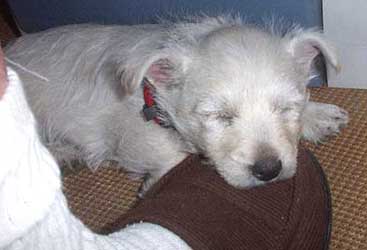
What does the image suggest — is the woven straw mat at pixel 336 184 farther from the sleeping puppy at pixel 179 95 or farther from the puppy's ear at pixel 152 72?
the puppy's ear at pixel 152 72

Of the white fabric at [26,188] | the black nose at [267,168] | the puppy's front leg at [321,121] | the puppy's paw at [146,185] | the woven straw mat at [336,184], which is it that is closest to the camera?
the white fabric at [26,188]

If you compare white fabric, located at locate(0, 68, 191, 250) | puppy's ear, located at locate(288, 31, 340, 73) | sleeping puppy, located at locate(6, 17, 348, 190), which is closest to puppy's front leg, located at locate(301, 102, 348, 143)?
sleeping puppy, located at locate(6, 17, 348, 190)

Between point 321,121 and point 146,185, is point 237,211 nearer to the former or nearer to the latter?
point 146,185

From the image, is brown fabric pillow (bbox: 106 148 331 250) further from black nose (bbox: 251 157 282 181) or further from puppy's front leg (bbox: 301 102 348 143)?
puppy's front leg (bbox: 301 102 348 143)

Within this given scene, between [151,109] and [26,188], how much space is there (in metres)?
1.22

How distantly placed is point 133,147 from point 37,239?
1213 mm

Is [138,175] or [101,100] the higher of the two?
[101,100]

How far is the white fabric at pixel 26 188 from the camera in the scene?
2.87ft

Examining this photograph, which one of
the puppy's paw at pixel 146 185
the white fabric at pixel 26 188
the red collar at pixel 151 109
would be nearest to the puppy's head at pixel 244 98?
the red collar at pixel 151 109

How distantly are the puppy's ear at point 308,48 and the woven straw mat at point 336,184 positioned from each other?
374 mm

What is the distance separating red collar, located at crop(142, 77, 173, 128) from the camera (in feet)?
6.93

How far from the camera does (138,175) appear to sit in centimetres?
235

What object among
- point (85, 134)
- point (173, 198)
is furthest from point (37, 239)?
point (85, 134)

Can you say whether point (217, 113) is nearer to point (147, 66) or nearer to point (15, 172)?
point (147, 66)
